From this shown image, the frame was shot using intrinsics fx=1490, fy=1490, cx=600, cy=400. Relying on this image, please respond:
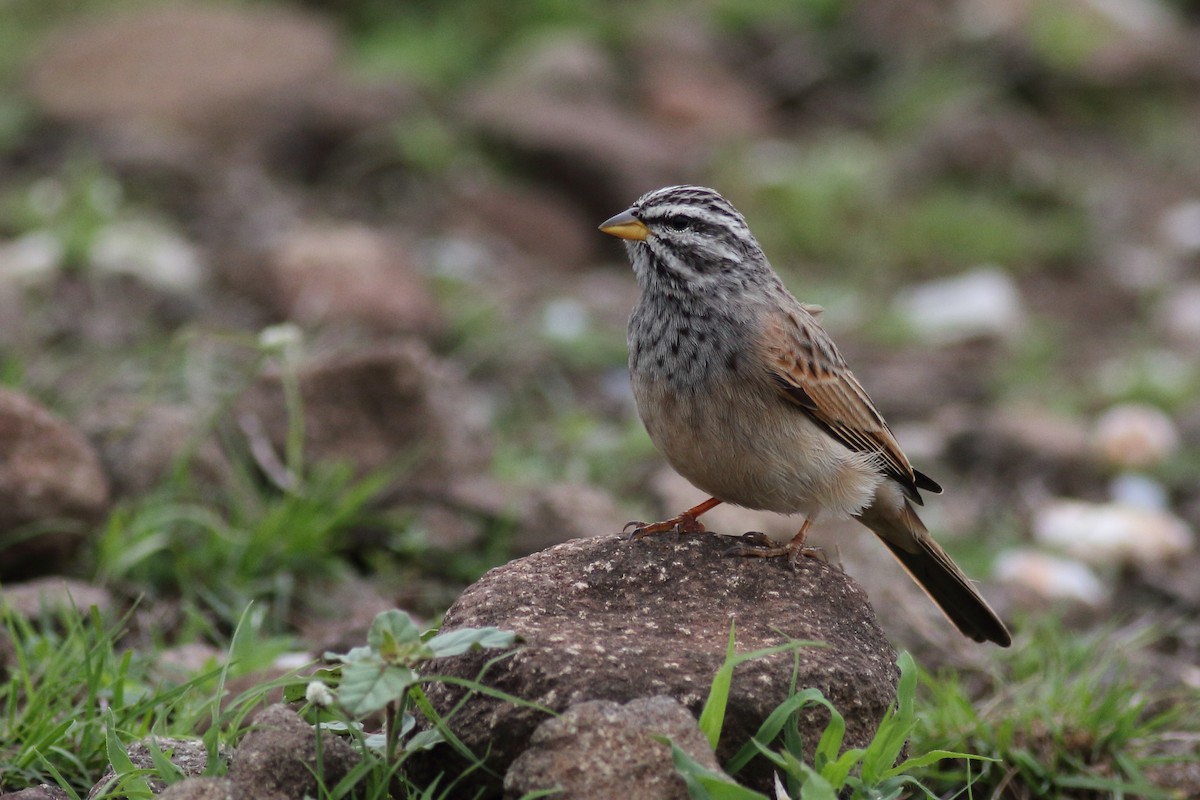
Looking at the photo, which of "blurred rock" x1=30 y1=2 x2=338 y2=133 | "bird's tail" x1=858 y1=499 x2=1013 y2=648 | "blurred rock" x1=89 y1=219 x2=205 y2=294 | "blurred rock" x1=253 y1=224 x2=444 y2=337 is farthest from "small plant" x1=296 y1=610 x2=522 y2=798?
"blurred rock" x1=30 y1=2 x2=338 y2=133

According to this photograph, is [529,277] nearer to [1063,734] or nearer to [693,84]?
[693,84]

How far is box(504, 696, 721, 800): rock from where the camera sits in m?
3.61

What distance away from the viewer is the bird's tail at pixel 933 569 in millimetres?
5641

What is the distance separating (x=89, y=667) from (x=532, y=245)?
27.5ft

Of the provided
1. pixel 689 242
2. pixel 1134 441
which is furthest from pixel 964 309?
pixel 689 242

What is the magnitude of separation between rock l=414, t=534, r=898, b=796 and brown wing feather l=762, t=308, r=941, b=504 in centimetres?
78

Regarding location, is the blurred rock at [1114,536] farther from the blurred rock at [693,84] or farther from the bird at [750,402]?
the blurred rock at [693,84]

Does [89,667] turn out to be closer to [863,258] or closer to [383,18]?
[863,258]

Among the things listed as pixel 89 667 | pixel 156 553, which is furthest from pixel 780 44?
pixel 89 667

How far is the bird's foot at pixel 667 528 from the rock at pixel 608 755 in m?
1.22

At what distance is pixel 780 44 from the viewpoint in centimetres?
1659

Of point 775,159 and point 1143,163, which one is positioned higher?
point 1143,163

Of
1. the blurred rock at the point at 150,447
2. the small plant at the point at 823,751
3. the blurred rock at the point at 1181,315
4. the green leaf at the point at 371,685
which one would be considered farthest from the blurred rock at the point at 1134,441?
the green leaf at the point at 371,685

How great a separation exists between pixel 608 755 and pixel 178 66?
40.0ft
